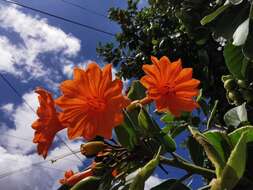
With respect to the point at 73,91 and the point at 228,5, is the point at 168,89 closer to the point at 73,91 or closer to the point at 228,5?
the point at 73,91

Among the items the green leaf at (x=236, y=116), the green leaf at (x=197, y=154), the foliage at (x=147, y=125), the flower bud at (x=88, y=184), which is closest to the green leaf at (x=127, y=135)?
the foliage at (x=147, y=125)

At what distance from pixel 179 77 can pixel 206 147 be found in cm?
32

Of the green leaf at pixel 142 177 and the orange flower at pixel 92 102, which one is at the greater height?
the orange flower at pixel 92 102

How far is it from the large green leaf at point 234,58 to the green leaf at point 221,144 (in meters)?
0.48

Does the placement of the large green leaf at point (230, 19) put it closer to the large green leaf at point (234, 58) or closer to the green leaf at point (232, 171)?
the large green leaf at point (234, 58)

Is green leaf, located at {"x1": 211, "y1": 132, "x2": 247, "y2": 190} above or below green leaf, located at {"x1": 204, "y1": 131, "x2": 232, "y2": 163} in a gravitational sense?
below

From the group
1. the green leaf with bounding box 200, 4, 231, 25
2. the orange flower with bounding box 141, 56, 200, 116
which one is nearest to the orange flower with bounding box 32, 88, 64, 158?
the orange flower with bounding box 141, 56, 200, 116

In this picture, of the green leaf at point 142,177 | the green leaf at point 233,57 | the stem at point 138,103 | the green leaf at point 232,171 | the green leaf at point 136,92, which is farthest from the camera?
the green leaf at point 233,57

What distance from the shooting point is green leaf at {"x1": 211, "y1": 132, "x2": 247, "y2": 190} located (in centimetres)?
86

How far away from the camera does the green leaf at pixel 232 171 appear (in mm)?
859

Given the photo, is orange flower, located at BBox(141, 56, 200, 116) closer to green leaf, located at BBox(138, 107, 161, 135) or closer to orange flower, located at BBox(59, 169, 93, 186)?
green leaf, located at BBox(138, 107, 161, 135)

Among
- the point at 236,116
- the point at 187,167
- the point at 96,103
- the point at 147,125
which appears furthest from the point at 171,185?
the point at 236,116

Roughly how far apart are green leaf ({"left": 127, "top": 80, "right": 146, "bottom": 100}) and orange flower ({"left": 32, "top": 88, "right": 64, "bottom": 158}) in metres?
0.28

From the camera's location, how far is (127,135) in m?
1.13
